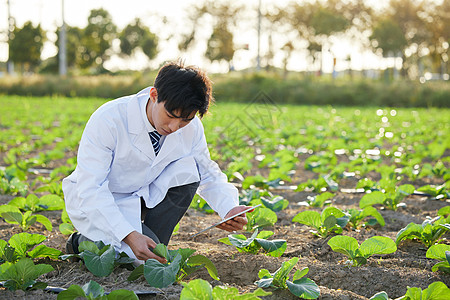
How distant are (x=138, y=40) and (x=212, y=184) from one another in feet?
102

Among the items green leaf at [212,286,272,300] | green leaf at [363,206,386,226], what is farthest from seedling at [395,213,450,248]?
green leaf at [212,286,272,300]

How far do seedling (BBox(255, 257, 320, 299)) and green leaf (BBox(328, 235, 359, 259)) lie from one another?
0.32 meters

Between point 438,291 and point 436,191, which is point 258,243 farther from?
point 436,191

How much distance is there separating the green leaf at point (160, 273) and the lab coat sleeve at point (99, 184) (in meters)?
0.22

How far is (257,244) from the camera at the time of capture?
8.02 ft

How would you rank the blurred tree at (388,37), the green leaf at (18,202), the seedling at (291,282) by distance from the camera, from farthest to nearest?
the blurred tree at (388,37)
the green leaf at (18,202)
the seedling at (291,282)

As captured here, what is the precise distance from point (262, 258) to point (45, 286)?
37.4 inches

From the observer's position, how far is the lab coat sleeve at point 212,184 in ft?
8.18

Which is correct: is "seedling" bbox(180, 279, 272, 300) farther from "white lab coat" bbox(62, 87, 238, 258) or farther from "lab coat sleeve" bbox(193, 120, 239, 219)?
"lab coat sleeve" bbox(193, 120, 239, 219)

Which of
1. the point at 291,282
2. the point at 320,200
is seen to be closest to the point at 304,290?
the point at 291,282

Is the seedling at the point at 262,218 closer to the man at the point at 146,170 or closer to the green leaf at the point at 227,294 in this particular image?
the man at the point at 146,170

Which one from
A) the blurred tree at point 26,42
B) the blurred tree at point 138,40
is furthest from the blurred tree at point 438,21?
the blurred tree at point 26,42

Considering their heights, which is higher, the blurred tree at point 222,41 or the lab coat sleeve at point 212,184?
the blurred tree at point 222,41

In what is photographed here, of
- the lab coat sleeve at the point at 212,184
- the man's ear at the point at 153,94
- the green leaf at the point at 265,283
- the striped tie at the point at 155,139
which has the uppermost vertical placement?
the man's ear at the point at 153,94
